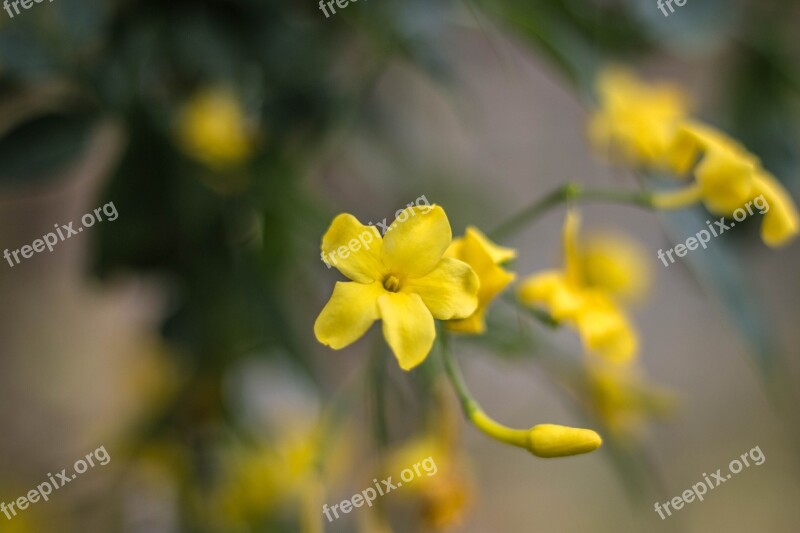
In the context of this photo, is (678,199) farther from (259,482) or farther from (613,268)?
(259,482)

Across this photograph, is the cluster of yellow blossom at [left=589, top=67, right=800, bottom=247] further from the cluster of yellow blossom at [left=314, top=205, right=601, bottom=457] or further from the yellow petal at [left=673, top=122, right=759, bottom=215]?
the cluster of yellow blossom at [left=314, top=205, right=601, bottom=457]

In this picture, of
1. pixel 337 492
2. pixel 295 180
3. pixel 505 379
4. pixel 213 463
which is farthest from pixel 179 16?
pixel 505 379

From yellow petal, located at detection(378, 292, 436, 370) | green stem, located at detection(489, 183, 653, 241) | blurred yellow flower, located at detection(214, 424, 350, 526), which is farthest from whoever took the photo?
blurred yellow flower, located at detection(214, 424, 350, 526)

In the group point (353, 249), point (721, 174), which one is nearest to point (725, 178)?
point (721, 174)

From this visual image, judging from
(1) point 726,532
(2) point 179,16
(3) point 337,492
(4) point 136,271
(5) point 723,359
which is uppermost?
(2) point 179,16

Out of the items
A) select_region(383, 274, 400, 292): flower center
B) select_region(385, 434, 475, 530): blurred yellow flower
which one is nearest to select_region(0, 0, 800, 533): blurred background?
select_region(385, 434, 475, 530): blurred yellow flower

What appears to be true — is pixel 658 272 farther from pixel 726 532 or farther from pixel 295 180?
pixel 295 180
